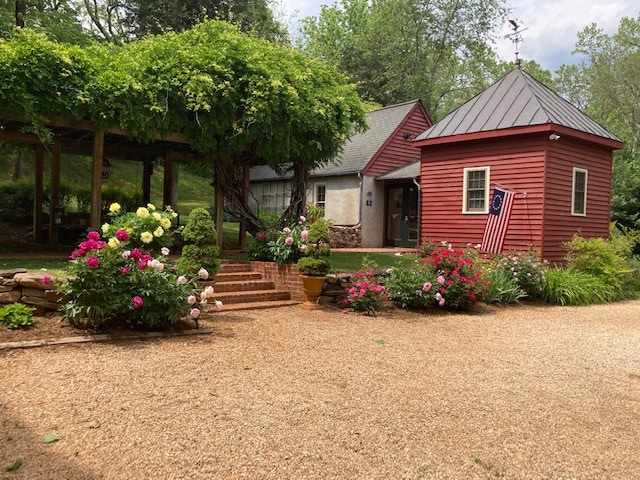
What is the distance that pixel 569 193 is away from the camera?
1272 centimetres

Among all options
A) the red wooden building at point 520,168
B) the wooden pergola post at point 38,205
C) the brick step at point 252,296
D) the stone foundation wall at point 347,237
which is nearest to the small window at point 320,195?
the stone foundation wall at point 347,237

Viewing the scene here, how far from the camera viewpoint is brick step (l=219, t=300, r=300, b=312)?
302 inches

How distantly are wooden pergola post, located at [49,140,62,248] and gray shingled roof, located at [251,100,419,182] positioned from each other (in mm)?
9476

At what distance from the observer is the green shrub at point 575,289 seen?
10.3 meters

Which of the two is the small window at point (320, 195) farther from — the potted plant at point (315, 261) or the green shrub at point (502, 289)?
the potted plant at point (315, 261)

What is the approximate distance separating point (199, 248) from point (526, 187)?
342 inches

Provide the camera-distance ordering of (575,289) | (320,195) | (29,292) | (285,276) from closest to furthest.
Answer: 1. (29,292)
2. (285,276)
3. (575,289)
4. (320,195)

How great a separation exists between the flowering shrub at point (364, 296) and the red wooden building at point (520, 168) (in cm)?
562

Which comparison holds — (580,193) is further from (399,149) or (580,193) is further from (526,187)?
(399,149)

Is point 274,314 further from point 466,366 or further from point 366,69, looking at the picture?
point 366,69

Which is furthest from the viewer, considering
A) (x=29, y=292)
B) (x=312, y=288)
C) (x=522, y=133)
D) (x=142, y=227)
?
(x=522, y=133)

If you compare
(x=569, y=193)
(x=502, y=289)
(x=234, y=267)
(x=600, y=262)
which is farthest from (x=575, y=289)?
(x=234, y=267)

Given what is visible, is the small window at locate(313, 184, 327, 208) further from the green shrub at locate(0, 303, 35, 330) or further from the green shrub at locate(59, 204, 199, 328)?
the green shrub at locate(0, 303, 35, 330)

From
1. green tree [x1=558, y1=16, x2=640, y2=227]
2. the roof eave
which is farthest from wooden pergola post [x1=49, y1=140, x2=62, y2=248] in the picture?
green tree [x1=558, y1=16, x2=640, y2=227]
